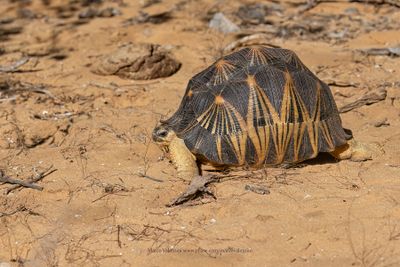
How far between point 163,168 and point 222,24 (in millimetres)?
4017

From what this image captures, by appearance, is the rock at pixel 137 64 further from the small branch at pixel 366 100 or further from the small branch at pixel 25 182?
the small branch at pixel 25 182

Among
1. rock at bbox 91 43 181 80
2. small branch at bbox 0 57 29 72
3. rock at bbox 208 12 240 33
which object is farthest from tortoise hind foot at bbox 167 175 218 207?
rock at bbox 208 12 240 33

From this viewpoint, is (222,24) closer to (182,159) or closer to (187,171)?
(182,159)

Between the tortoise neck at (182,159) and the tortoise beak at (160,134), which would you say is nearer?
the tortoise neck at (182,159)

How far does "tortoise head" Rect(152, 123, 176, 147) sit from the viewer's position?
4.88 m

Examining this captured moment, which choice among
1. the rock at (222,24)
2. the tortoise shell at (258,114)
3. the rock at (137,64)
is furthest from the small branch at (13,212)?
the rock at (222,24)

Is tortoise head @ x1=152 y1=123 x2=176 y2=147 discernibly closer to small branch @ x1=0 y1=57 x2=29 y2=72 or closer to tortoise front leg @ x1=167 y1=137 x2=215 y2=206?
tortoise front leg @ x1=167 y1=137 x2=215 y2=206

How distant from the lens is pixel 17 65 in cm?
724

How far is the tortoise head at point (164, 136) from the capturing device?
488 cm

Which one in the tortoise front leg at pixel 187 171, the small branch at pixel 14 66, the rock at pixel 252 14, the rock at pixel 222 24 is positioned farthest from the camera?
the rock at pixel 252 14

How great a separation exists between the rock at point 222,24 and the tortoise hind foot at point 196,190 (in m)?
4.22

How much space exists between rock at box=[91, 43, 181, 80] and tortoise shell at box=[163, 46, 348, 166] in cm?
222

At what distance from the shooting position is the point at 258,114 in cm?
453

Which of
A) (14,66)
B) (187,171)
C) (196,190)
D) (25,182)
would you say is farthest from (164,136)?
(14,66)
